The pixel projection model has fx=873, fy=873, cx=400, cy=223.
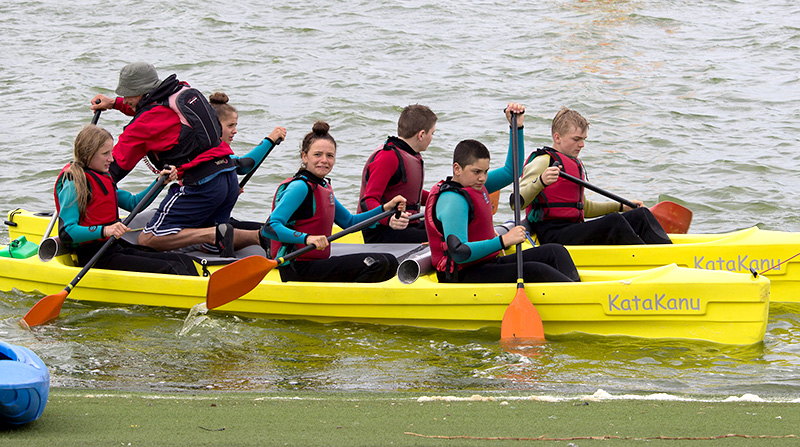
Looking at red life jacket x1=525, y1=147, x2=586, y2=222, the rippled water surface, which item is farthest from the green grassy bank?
red life jacket x1=525, y1=147, x2=586, y2=222

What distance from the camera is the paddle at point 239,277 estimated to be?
4.99 m

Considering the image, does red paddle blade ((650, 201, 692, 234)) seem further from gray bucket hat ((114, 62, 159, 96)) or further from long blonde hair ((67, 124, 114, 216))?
long blonde hair ((67, 124, 114, 216))

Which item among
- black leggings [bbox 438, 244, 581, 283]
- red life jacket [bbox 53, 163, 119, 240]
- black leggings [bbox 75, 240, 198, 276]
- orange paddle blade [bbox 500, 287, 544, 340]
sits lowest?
orange paddle blade [bbox 500, 287, 544, 340]

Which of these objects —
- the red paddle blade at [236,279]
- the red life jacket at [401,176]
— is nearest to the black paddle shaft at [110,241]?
the red paddle blade at [236,279]

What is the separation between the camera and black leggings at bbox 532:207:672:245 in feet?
19.1

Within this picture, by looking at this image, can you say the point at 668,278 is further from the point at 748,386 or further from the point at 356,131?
the point at 356,131

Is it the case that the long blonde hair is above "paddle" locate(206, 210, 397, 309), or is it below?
above

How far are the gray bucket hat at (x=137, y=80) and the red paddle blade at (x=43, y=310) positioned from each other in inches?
52.1

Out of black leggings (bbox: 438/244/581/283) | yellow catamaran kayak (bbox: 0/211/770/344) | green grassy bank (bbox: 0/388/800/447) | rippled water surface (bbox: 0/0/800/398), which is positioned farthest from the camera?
black leggings (bbox: 438/244/581/283)

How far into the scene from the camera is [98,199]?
5375 mm

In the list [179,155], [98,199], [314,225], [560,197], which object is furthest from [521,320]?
[98,199]

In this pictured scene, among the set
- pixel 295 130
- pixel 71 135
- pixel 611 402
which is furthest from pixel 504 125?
pixel 611 402

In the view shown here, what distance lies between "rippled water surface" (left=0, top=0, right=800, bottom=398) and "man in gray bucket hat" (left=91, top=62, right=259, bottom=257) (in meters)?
0.56

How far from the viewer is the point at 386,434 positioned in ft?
9.31
